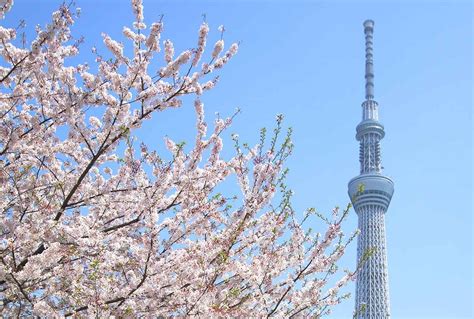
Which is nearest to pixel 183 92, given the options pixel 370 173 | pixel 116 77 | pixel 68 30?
pixel 116 77

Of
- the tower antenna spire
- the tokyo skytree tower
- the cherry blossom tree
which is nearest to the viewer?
the cherry blossom tree

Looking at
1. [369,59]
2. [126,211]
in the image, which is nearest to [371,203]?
[369,59]

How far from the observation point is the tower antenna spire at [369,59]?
323 ft

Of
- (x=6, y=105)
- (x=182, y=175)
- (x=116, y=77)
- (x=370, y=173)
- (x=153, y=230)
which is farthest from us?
(x=370, y=173)

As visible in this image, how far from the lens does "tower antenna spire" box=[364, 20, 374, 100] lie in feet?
323

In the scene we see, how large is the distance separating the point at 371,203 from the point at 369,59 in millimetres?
29160

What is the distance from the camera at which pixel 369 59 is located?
331 ft

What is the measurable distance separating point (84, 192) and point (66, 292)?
112cm

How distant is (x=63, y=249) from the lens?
552cm

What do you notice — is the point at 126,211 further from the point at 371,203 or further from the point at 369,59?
the point at 369,59

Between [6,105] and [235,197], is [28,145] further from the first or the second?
[235,197]

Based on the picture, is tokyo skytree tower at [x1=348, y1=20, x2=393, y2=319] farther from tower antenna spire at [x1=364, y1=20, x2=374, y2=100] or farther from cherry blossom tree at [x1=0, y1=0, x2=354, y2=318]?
cherry blossom tree at [x1=0, y1=0, x2=354, y2=318]

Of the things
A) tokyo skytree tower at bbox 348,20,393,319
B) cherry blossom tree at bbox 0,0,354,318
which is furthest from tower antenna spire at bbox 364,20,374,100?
cherry blossom tree at bbox 0,0,354,318

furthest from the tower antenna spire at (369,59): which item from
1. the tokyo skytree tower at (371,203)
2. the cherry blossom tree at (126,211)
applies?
the cherry blossom tree at (126,211)
